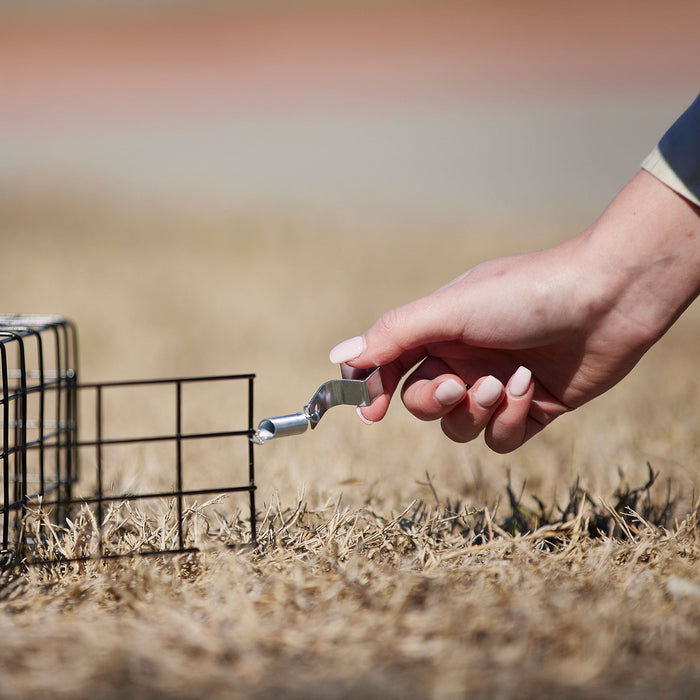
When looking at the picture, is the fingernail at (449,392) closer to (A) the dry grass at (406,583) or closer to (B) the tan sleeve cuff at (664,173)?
(A) the dry grass at (406,583)

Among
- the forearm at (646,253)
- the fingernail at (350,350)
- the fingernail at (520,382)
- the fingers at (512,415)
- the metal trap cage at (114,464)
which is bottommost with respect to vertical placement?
the metal trap cage at (114,464)

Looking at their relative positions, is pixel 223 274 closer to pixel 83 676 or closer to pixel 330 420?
pixel 330 420

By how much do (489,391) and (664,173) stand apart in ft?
1.88

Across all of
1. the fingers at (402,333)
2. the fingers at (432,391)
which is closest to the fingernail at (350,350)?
the fingers at (402,333)

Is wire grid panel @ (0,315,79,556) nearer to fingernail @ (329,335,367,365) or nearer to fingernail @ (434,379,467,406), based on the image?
fingernail @ (329,335,367,365)

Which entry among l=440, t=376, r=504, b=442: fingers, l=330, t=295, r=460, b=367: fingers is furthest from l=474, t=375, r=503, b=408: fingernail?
l=330, t=295, r=460, b=367: fingers

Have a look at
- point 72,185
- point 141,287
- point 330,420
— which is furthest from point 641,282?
point 72,185

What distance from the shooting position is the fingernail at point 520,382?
1.82 m

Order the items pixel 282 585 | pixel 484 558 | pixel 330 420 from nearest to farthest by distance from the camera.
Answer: pixel 282 585
pixel 484 558
pixel 330 420

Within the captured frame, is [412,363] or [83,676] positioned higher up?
[412,363]

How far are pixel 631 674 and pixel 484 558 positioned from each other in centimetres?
53

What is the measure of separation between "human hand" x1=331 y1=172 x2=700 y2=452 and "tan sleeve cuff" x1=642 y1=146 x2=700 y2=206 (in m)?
0.02

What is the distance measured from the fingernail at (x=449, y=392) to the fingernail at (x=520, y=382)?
0.12 metres

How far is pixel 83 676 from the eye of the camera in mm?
1216
